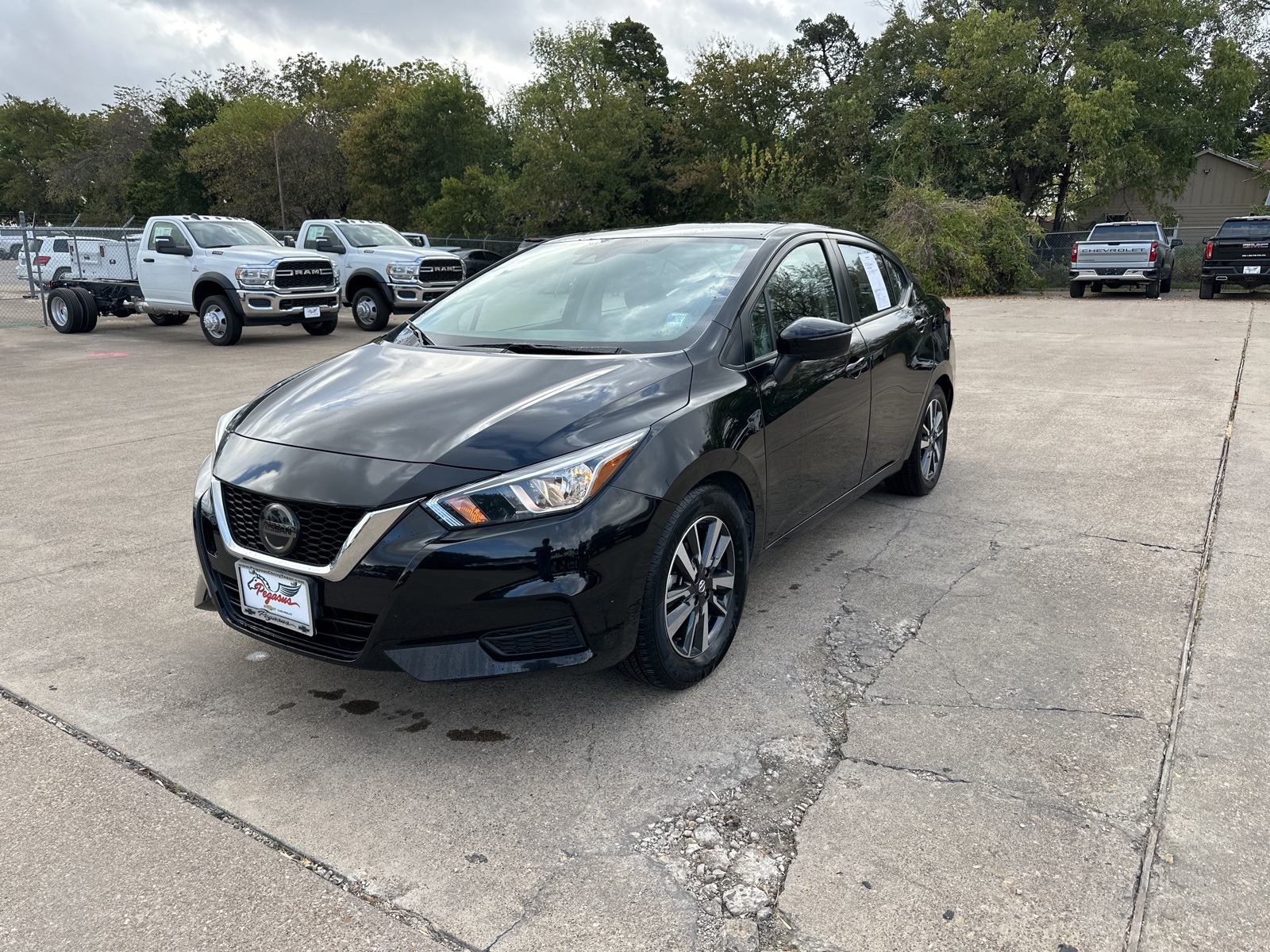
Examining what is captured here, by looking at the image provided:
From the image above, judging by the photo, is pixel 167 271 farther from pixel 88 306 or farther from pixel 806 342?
pixel 806 342

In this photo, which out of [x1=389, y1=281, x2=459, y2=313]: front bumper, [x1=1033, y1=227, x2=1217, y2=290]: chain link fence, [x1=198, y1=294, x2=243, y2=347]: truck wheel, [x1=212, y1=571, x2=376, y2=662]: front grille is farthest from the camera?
[x1=1033, y1=227, x2=1217, y2=290]: chain link fence

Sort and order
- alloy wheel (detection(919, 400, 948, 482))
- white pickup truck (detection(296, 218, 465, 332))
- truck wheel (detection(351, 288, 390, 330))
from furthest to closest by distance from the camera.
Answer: truck wheel (detection(351, 288, 390, 330)) < white pickup truck (detection(296, 218, 465, 332)) < alloy wheel (detection(919, 400, 948, 482))

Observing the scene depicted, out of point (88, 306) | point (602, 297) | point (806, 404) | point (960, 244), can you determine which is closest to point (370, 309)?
point (88, 306)

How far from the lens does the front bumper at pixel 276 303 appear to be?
14.6 m

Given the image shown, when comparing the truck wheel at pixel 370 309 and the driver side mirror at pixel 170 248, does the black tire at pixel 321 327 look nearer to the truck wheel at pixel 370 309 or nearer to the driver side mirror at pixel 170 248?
the truck wheel at pixel 370 309

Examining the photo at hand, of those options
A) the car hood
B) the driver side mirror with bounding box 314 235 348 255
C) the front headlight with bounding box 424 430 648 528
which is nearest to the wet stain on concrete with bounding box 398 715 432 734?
the front headlight with bounding box 424 430 648 528

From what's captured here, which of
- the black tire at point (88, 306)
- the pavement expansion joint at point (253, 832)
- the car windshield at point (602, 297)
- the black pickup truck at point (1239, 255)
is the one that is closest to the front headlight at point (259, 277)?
the black tire at point (88, 306)

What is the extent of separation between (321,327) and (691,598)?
46.9ft

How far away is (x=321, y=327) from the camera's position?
16.2m

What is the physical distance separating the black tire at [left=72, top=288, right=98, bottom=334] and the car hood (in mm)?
15197

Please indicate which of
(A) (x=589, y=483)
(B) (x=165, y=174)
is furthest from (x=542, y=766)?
(B) (x=165, y=174)

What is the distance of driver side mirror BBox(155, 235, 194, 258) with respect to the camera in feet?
49.5

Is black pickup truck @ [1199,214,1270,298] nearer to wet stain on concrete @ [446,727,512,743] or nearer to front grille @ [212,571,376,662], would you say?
wet stain on concrete @ [446,727,512,743]

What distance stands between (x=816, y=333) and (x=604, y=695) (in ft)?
5.38
